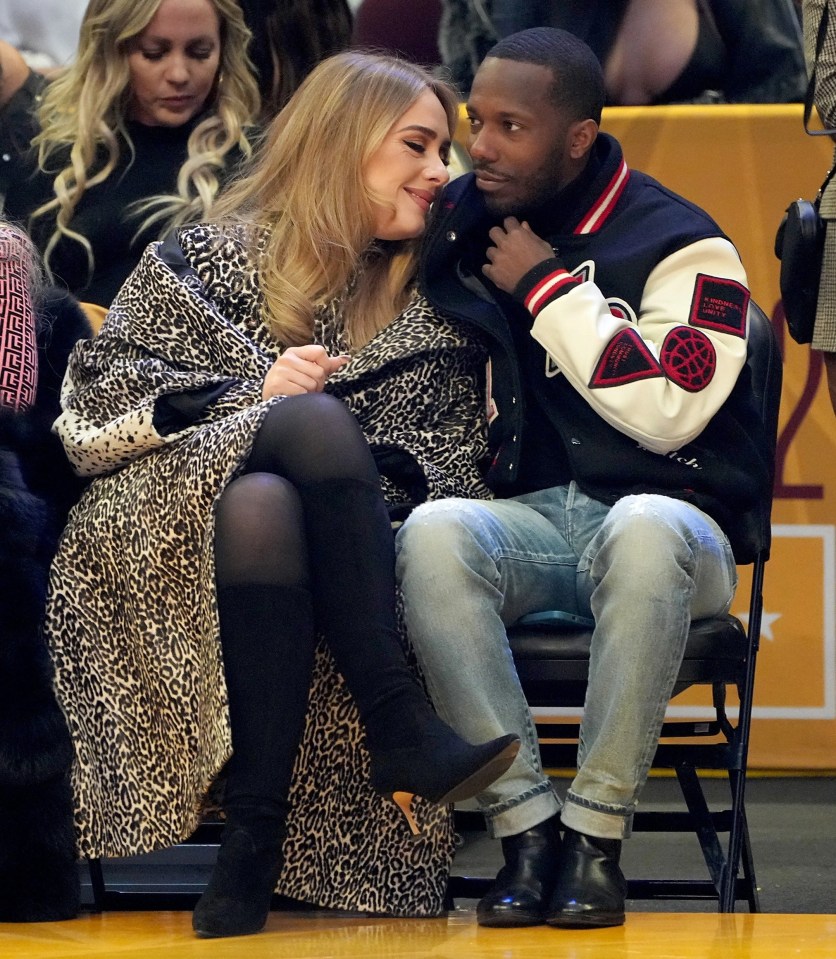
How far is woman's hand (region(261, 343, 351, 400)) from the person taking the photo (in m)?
2.26

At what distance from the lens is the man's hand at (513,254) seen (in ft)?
7.71

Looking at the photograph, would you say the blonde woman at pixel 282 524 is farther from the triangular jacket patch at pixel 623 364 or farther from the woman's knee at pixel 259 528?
the triangular jacket patch at pixel 623 364

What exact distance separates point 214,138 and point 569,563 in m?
1.53

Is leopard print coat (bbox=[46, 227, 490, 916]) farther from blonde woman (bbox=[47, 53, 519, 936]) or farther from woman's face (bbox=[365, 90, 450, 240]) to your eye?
woman's face (bbox=[365, 90, 450, 240])

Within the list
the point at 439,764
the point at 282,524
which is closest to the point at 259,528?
the point at 282,524

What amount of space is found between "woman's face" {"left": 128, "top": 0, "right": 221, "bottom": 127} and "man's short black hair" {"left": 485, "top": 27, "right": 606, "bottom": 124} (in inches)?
43.1

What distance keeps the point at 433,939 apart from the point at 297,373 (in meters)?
0.84

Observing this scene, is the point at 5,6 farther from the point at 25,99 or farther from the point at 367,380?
the point at 367,380

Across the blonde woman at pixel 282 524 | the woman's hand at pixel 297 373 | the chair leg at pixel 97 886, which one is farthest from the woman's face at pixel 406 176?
the chair leg at pixel 97 886

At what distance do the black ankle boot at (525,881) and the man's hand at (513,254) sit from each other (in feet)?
2.75

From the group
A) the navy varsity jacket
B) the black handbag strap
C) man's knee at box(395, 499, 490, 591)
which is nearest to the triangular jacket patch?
the navy varsity jacket

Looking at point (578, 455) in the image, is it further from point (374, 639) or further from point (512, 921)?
point (512, 921)

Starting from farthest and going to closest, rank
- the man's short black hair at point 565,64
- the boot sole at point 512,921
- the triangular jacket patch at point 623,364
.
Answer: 1. the man's short black hair at point 565,64
2. the triangular jacket patch at point 623,364
3. the boot sole at point 512,921

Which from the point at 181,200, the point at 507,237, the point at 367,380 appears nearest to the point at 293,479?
the point at 367,380
